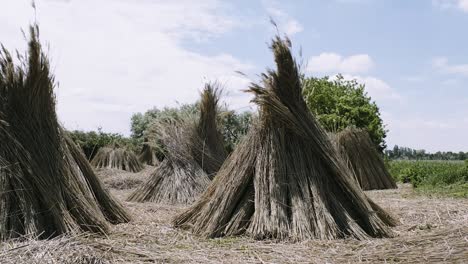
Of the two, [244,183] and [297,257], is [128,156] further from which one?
[297,257]

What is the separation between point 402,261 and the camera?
4270 millimetres

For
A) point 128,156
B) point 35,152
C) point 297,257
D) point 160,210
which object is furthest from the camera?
point 128,156

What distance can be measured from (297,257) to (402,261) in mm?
822

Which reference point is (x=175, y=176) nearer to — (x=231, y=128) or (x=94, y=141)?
(x=231, y=128)

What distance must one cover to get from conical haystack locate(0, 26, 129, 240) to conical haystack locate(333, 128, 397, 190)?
26.3 ft

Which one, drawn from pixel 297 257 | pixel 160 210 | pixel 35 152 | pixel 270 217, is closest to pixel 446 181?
pixel 160 210

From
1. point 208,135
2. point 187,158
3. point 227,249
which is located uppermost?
point 208,135

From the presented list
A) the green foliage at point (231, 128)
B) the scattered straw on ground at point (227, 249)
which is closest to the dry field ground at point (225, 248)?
the scattered straw on ground at point (227, 249)

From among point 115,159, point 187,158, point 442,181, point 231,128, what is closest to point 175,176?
point 187,158

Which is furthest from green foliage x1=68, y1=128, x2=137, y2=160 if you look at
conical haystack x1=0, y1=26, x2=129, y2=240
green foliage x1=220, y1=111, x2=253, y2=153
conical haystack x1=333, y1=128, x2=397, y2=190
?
conical haystack x1=0, y1=26, x2=129, y2=240

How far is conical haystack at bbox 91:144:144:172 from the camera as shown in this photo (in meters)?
18.2

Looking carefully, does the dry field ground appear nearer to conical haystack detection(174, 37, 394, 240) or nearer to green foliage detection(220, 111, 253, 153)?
conical haystack detection(174, 37, 394, 240)

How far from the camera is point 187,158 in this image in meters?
9.73

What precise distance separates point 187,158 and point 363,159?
16.0ft
